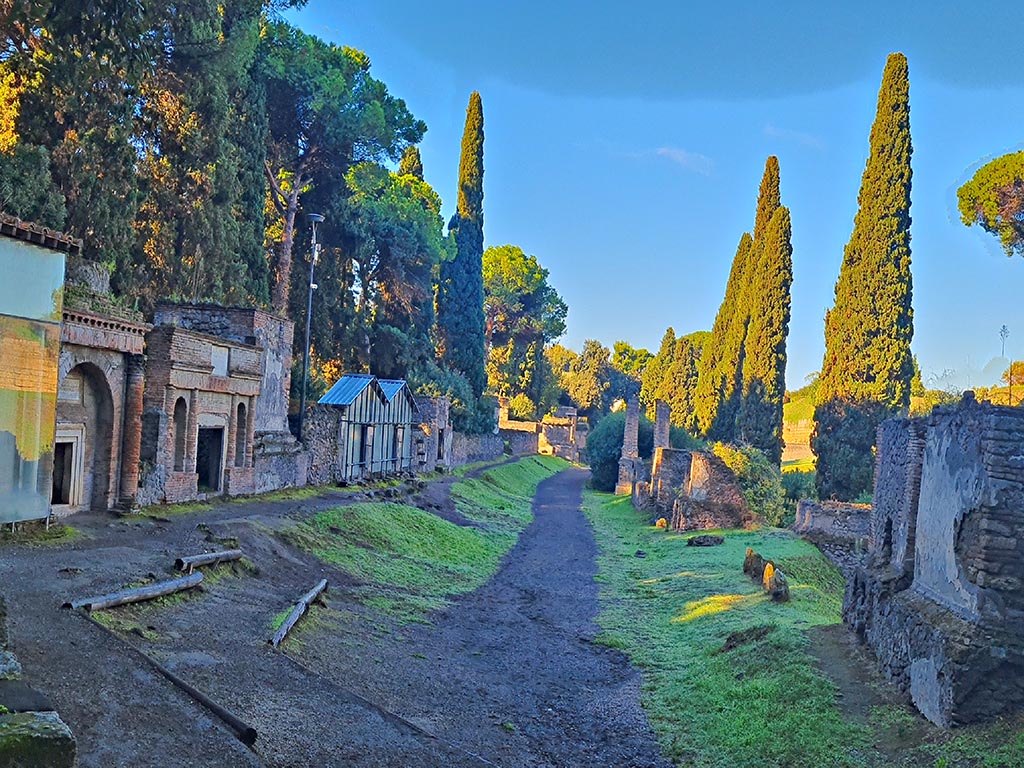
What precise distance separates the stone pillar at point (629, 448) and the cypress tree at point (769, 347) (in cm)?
602

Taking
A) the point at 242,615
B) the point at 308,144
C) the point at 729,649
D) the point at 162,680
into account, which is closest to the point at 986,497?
the point at 729,649

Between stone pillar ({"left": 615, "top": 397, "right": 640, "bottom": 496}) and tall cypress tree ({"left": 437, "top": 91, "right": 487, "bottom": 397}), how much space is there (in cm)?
1247

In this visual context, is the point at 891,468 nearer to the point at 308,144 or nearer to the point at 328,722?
the point at 328,722

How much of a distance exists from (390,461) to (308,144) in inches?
570

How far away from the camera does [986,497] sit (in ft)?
27.6

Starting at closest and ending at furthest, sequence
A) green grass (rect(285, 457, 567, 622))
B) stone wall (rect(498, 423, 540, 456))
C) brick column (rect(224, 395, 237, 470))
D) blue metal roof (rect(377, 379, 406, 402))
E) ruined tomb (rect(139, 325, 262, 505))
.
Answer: green grass (rect(285, 457, 567, 622))
ruined tomb (rect(139, 325, 262, 505))
brick column (rect(224, 395, 237, 470))
blue metal roof (rect(377, 379, 406, 402))
stone wall (rect(498, 423, 540, 456))

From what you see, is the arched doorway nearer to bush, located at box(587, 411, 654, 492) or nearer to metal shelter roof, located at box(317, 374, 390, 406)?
metal shelter roof, located at box(317, 374, 390, 406)

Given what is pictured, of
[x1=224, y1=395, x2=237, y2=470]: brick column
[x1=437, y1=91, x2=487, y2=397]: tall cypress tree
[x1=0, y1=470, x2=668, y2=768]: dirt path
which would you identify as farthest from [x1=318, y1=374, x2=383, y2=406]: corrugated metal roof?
[x1=437, y1=91, x2=487, y2=397]: tall cypress tree

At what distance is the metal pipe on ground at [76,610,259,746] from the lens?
754 cm

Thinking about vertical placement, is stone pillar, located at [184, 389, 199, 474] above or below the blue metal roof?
below

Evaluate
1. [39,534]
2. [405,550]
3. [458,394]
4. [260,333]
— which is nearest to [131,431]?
[39,534]

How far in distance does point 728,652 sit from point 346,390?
19501mm

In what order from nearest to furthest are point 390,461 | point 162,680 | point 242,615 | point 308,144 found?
point 162,680
point 242,615
point 390,461
point 308,144

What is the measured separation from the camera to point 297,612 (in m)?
12.3
